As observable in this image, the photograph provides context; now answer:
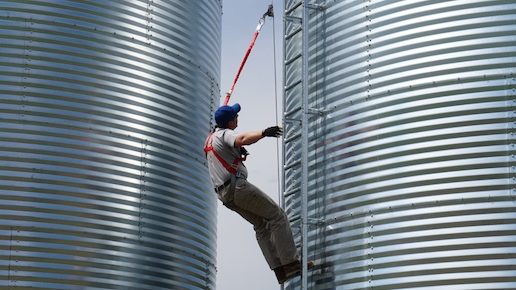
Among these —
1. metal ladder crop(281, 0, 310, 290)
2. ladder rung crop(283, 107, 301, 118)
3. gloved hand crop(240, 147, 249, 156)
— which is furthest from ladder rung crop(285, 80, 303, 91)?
gloved hand crop(240, 147, 249, 156)

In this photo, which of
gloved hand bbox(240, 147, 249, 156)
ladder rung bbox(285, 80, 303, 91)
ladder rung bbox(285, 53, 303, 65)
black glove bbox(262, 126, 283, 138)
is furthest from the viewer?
ladder rung bbox(285, 53, 303, 65)

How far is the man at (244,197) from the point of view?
12047 millimetres

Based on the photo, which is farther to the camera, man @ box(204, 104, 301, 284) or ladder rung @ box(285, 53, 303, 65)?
ladder rung @ box(285, 53, 303, 65)

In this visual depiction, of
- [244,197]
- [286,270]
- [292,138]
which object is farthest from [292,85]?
[286,270]

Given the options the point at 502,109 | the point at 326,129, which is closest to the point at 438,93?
the point at 502,109

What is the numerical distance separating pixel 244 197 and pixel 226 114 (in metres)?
0.98

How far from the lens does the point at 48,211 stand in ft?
47.9

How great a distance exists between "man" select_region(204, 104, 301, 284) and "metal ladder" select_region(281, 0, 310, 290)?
28cm

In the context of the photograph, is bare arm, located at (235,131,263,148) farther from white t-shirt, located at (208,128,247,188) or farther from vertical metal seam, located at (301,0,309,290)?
vertical metal seam, located at (301,0,309,290)

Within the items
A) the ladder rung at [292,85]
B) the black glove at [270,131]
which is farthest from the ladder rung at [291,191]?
the black glove at [270,131]

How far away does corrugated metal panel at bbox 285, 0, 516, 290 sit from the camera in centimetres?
1111

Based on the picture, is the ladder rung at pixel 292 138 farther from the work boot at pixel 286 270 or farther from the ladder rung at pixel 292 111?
the work boot at pixel 286 270

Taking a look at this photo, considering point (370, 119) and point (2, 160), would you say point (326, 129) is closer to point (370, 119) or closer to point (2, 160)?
point (370, 119)

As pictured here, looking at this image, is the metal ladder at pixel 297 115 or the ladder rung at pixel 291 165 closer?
the metal ladder at pixel 297 115
